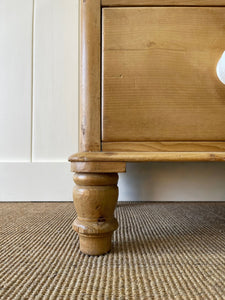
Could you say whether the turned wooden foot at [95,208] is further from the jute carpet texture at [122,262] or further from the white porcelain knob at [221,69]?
the white porcelain knob at [221,69]

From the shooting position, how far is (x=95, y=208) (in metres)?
0.38

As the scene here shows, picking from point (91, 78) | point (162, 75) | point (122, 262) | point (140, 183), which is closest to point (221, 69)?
point (162, 75)

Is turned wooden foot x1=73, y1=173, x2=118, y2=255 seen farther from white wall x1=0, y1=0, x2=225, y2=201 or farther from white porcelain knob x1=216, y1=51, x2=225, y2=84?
white wall x1=0, y1=0, x2=225, y2=201

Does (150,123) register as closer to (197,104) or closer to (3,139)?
(197,104)

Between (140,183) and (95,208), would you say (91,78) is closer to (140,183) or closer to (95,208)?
(95,208)

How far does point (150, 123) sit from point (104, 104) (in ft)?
0.27

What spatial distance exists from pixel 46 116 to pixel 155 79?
63cm

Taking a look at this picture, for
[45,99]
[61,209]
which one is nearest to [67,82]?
[45,99]

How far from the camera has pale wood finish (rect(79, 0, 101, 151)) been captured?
44cm

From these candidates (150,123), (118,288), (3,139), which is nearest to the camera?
(118,288)

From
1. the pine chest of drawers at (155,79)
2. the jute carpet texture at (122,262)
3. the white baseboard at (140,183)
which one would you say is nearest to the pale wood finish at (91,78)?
the pine chest of drawers at (155,79)

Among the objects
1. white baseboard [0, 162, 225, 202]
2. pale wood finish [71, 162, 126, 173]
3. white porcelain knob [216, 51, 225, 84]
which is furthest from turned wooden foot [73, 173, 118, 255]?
white baseboard [0, 162, 225, 202]

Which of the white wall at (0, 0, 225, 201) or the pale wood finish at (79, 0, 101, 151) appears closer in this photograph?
A: the pale wood finish at (79, 0, 101, 151)

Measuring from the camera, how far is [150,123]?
0.44m
